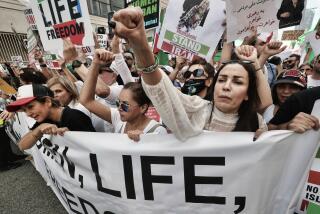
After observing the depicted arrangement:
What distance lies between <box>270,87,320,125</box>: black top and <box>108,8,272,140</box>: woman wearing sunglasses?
14 cm

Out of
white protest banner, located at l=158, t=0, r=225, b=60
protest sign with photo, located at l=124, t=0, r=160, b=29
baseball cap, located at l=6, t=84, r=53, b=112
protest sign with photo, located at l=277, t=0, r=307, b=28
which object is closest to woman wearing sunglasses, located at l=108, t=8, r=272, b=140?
protest sign with photo, located at l=277, t=0, r=307, b=28

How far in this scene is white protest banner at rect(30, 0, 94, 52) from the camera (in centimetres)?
266

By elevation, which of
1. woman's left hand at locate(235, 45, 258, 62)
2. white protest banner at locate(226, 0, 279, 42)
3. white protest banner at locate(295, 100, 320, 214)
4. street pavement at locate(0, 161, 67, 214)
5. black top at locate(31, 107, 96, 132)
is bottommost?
street pavement at locate(0, 161, 67, 214)

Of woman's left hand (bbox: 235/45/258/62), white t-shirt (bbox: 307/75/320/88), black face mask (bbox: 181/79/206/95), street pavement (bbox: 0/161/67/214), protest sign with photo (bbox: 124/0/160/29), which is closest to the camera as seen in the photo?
woman's left hand (bbox: 235/45/258/62)

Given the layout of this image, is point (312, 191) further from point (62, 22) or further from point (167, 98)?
point (62, 22)

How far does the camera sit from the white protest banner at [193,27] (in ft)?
9.29

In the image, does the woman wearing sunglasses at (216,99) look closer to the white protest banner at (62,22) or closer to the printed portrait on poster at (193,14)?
the printed portrait on poster at (193,14)

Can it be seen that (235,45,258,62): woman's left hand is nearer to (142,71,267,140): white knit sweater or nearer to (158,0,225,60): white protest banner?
(142,71,267,140): white knit sweater

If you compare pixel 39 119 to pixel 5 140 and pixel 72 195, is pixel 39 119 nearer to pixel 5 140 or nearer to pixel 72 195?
pixel 72 195

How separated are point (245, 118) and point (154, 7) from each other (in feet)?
7.67

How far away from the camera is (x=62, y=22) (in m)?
2.87

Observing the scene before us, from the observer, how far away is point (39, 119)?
2.19m

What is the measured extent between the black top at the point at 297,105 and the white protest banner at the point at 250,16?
1.00 m

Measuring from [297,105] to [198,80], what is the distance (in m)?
1.02
